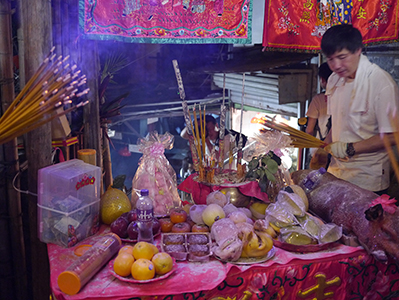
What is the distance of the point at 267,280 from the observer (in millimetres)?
1776

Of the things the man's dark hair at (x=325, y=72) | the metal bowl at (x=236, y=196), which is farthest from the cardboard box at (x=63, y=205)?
the man's dark hair at (x=325, y=72)

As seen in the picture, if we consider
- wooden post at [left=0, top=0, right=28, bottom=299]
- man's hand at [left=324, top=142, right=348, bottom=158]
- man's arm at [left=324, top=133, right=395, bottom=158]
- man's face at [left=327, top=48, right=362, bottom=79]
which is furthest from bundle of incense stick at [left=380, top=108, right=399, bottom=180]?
wooden post at [left=0, top=0, right=28, bottom=299]

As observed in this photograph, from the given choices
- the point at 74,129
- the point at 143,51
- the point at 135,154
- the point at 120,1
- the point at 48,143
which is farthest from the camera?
the point at 135,154

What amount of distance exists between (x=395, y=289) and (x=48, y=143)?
2285 millimetres

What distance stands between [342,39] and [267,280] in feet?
5.02

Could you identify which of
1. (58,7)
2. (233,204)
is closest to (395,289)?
(233,204)

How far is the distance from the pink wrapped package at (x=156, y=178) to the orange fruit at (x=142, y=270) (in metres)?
0.71

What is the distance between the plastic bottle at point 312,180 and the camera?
2.48 m

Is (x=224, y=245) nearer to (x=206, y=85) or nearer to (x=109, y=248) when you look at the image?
(x=109, y=248)

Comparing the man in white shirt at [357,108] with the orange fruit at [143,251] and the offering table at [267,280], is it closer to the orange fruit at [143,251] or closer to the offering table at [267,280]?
the offering table at [267,280]

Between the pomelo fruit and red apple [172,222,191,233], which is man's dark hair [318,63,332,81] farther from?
red apple [172,222,191,233]

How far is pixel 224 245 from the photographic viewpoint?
1.79 metres

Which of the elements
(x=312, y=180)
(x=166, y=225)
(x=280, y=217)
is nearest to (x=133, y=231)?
(x=166, y=225)

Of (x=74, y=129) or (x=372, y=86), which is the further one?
(x=74, y=129)
